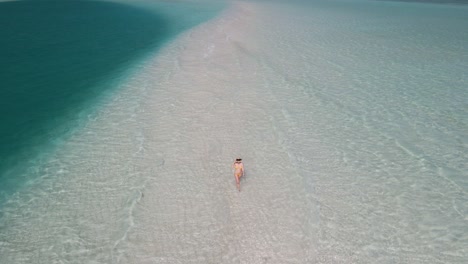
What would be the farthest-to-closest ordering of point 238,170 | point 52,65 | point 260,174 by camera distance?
point 52,65 → point 260,174 → point 238,170

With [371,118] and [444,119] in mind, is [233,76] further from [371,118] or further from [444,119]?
[444,119]

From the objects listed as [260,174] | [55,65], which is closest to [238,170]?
[260,174]

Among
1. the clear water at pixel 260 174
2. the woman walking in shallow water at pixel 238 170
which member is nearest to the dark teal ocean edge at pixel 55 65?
the clear water at pixel 260 174

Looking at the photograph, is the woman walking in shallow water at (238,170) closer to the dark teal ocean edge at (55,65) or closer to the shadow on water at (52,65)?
the dark teal ocean edge at (55,65)

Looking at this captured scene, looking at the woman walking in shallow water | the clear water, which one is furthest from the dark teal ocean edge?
the woman walking in shallow water

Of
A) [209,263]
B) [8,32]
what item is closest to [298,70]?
[209,263]

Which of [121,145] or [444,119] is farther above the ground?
[444,119]

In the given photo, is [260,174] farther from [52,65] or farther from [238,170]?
[52,65]
